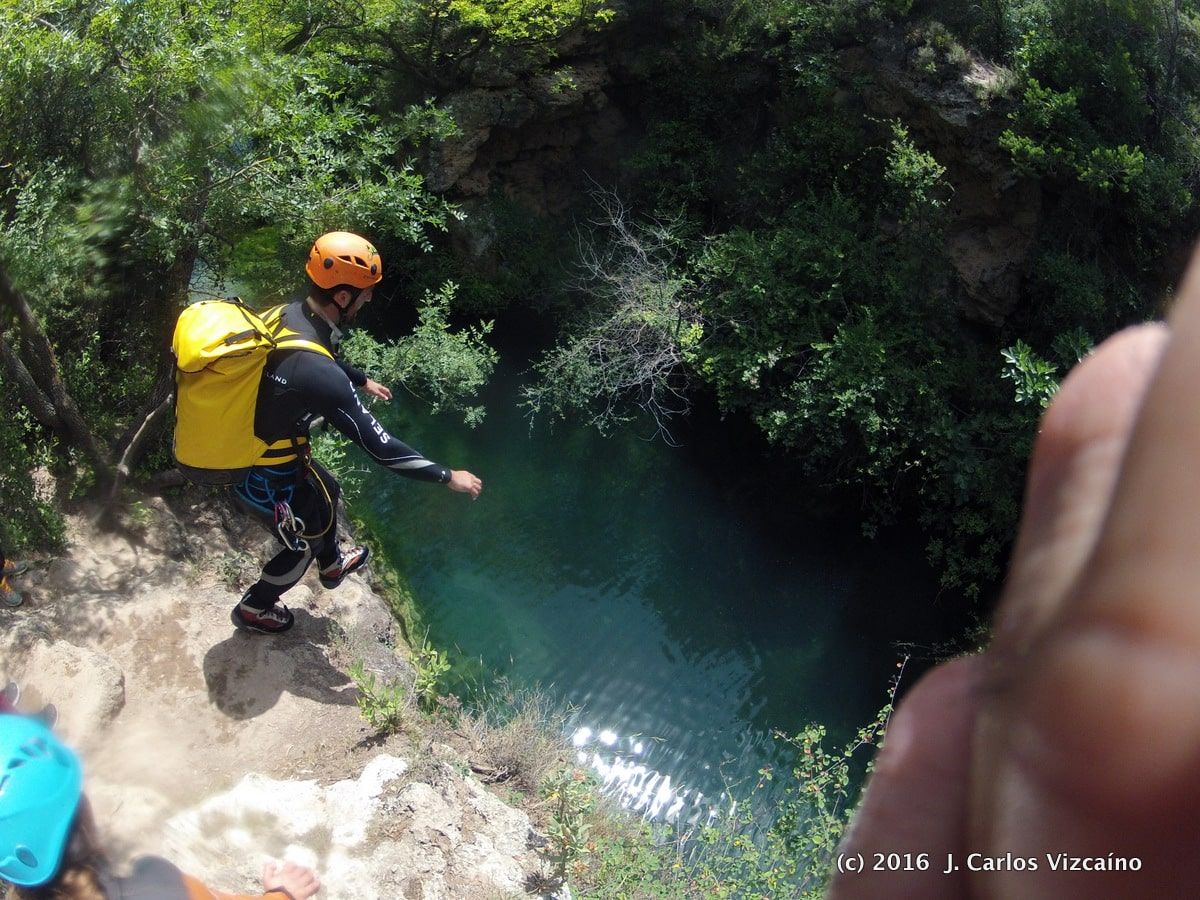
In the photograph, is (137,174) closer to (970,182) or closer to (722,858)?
(722,858)

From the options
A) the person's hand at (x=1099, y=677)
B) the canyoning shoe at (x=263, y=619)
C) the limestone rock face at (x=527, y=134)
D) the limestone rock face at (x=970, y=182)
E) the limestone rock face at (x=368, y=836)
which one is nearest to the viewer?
the person's hand at (x=1099, y=677)

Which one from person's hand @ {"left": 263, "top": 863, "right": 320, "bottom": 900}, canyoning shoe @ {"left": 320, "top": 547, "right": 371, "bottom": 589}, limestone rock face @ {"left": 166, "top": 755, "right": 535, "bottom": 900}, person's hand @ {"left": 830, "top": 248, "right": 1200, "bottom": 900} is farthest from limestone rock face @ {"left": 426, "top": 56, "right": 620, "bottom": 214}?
person's hand @ {"left": 830, "top": 248, "right": 1200, "bottom": 900}

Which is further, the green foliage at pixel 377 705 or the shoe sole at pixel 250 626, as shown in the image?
the shoe sole at pixel 250 626

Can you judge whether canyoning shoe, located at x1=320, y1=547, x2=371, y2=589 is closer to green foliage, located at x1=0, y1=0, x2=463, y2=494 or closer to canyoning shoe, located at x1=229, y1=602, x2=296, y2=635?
canyoning shoe, located at x1=229, y1=602, x2=296, y2=635

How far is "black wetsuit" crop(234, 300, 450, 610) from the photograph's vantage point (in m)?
3.87

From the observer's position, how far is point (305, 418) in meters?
4.11

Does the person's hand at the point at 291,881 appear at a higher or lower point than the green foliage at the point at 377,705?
higher

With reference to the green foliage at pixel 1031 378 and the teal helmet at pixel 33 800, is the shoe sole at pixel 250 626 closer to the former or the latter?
the teal helmet at pixel 33 800

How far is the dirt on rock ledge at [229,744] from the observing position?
4.02 meters

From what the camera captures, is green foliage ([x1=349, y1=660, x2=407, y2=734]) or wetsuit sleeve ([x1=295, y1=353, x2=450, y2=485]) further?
green foliage ([x1=349, y1=660, x2=407, y2=734])

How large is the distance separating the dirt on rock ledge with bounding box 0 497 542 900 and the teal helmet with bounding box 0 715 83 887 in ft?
5.39

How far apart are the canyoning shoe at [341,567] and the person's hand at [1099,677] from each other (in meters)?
5.07

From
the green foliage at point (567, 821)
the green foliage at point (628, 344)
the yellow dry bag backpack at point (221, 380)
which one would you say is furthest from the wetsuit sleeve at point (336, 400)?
the green foliage at point (628, 344)

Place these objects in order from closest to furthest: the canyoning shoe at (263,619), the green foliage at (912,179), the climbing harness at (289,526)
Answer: the climbing harness at (289,526), the canyoning shoe at (263,619), the green foliage at (912,179)
